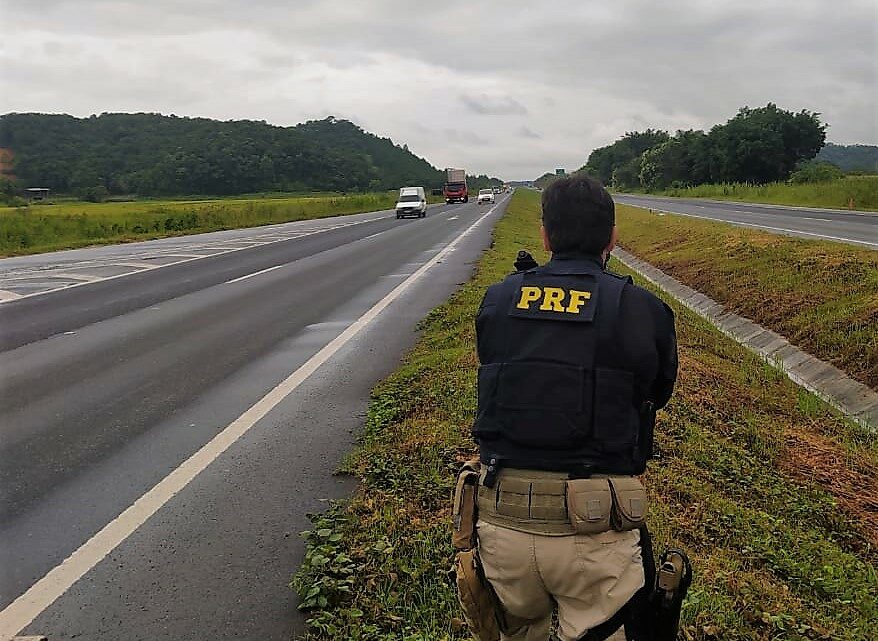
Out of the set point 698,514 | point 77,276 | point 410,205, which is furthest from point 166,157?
point 698,514

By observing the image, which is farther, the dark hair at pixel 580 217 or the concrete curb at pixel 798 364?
the concrete curb at pixel 798 364

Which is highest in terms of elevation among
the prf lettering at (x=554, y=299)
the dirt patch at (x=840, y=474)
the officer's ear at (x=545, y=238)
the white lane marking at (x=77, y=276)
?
the officer's ear at (x=545, y=238)

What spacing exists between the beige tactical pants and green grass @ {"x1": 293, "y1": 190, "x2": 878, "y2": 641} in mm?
1010

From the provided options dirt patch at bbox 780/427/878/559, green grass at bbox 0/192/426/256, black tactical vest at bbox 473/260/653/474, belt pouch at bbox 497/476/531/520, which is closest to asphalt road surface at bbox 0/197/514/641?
belt pouch at bbox 497/476/531/520

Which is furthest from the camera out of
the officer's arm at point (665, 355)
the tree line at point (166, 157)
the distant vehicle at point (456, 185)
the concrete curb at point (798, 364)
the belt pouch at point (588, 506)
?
the distant vehicle at point (456, 185)

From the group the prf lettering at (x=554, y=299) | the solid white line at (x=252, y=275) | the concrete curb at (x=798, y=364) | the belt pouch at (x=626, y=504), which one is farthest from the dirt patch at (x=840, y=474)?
the solid white line at (x=252, y=275)

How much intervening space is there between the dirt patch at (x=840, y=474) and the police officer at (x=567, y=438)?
3.56 meters

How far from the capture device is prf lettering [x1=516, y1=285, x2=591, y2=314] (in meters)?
2.40

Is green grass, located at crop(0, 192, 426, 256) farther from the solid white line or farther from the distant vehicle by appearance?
the distant vehicle

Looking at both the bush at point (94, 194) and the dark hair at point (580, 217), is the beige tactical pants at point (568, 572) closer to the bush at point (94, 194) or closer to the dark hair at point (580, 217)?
the dark hair at point (580, 217)

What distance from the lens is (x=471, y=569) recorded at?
8.40 ft

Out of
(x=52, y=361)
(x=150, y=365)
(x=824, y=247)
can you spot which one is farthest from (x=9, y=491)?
(x=824, y=247)

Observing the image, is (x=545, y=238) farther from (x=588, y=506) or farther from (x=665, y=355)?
(x=588, y=506)

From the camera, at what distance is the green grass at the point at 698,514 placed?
11.9 ft
